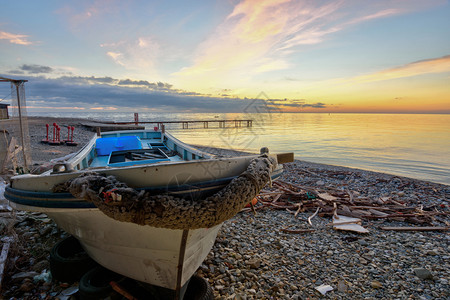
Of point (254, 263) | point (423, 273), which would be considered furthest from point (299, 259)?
point (423, 273)

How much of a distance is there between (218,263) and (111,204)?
2.52 metres

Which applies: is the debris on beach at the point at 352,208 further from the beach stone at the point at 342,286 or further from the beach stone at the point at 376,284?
the beach stone at the point at 376,284

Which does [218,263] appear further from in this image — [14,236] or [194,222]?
[14,236]

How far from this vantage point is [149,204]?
2.32m

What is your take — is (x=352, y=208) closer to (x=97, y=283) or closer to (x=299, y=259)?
(x=299, y=259)

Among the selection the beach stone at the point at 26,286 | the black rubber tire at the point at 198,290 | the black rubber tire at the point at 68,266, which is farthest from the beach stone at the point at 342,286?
the beach stone at the point at 26,286

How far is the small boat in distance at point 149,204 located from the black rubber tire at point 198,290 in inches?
11.8

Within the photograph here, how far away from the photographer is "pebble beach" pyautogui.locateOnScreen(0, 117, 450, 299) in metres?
3.46

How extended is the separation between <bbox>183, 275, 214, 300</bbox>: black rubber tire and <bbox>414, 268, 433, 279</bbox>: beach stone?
350 cm

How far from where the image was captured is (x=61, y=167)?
277cm

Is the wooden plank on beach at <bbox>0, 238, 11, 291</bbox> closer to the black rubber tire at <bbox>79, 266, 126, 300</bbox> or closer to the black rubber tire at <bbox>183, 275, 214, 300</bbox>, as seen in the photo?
the black rubber tire at <bbox>79, 266, 126, 300</bbox>

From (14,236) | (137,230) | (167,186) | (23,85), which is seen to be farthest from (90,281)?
(23,85)

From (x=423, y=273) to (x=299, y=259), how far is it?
198cm

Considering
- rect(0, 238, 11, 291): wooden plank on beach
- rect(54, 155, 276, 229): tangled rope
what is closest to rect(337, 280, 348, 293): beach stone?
rect(54, 155, 276, 229): tangled rope
